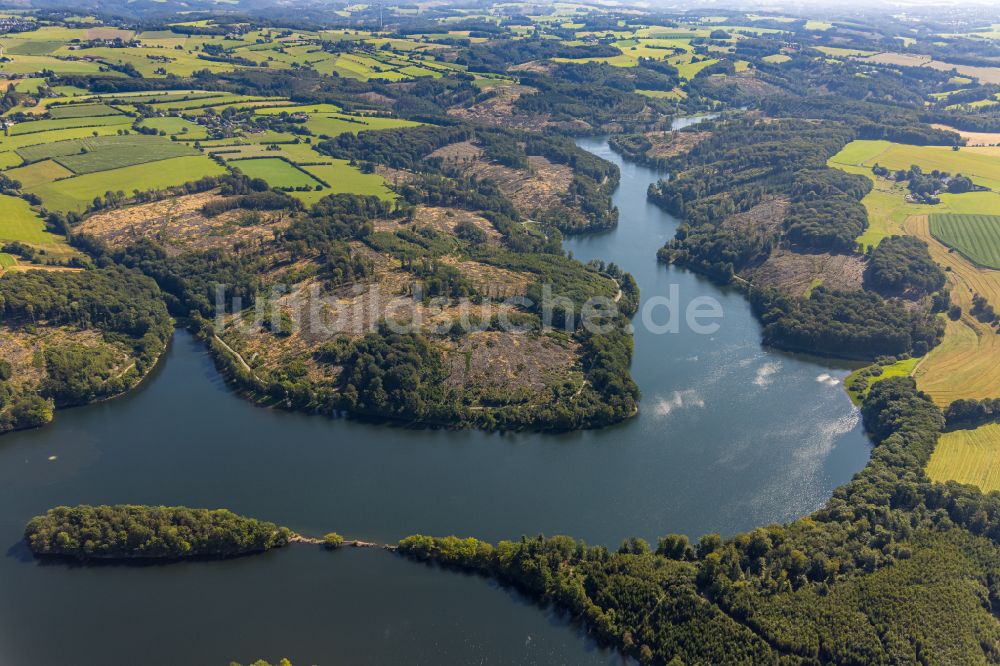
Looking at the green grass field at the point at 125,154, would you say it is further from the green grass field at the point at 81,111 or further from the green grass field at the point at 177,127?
the green grass field at the point at 81,111

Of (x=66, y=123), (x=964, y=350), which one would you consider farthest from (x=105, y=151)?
(x=964, y=350)

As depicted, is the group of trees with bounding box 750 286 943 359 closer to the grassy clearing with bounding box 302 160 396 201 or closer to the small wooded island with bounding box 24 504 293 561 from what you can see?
the small wooded island with bounding box 24 504 293 561

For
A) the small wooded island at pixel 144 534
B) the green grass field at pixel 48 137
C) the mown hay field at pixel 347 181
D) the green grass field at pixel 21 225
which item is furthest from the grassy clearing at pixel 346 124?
the small wooded island at pixel 144 534

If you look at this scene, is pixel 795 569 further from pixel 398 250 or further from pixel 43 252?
pixel 43 252

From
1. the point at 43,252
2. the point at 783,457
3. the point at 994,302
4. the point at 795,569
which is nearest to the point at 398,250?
the point at 43,252

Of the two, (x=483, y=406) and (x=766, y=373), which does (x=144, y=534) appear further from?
(x=766, y=373)
